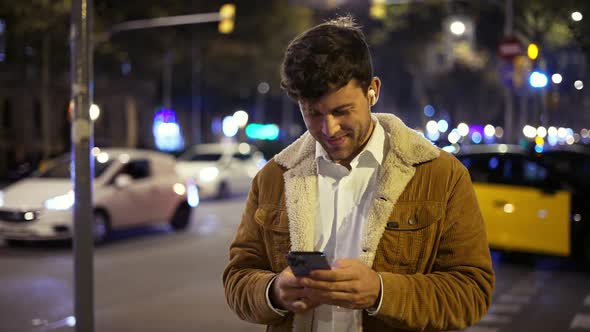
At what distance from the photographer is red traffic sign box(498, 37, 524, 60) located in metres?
17.6

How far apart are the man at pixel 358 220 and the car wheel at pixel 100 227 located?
11.3m

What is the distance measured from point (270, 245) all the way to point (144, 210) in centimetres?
1246

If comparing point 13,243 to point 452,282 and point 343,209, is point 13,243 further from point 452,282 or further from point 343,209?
point 452,282

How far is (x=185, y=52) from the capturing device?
42344mm

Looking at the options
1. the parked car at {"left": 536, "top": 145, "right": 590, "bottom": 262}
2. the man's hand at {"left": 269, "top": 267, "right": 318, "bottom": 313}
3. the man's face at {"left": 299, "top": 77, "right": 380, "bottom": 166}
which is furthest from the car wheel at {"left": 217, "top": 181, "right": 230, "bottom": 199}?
the man's hand at {"left": 269, "top": 267, "right": 318, "bottom": 313}

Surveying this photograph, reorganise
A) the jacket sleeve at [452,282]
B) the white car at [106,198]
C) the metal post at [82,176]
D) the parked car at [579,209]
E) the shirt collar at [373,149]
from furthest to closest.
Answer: the white car at [106,198]
the parked car at [579,209]
the metal post at [82,176]
the shirt collar at [373,149]
the jacket sleeve at [452,282]

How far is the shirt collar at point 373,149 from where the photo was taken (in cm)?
247

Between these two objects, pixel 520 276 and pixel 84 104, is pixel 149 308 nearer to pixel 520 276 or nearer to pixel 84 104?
pixel 84 104

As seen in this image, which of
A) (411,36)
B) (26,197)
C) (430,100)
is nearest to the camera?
(26,197)

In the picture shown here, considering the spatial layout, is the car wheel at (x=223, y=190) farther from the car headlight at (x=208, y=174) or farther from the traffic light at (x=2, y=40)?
the traffic light at (x=2, y=40)

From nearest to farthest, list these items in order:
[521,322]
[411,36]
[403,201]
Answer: [403,201] → [521,322] → [411,36]

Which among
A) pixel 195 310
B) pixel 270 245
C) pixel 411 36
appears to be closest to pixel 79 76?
pixel 195 310

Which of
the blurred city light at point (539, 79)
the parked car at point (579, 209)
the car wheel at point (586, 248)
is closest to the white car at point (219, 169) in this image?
the blurred city light at point (539, 79)

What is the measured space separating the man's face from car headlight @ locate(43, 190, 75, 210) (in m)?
11.4
